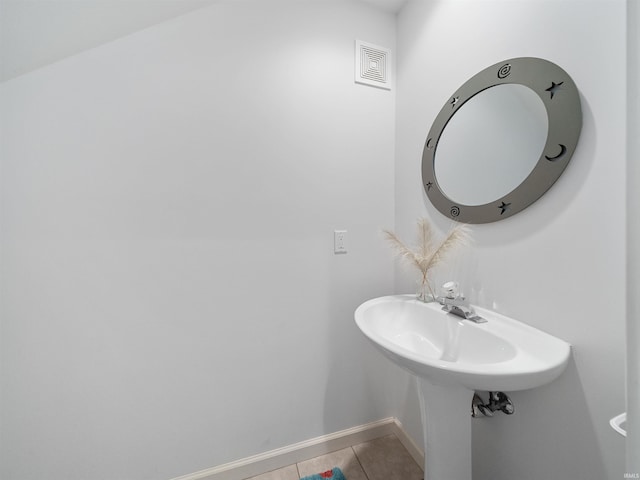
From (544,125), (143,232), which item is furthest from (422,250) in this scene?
(143,232)

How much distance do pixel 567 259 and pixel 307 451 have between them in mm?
1374

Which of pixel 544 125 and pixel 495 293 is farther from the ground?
pixel 544 125

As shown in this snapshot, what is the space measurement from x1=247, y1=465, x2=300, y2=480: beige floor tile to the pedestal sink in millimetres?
641

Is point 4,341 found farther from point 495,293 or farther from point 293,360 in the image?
point 495,293

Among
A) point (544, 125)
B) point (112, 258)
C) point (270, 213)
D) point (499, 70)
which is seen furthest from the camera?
point (270, 213)

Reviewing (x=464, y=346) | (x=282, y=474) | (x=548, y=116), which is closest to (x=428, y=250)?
(x=464, y=346)

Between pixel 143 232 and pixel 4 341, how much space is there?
61cm

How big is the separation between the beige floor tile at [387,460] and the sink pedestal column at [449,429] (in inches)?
16.5

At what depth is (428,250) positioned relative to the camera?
1.02 m

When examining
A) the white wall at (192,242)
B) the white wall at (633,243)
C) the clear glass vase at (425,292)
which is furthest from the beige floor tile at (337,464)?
the white wall at (633,243)

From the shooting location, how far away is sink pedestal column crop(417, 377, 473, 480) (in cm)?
76

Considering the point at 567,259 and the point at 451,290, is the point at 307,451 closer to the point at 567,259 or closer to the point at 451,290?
the point at 451,290

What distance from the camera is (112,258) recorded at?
0.93m

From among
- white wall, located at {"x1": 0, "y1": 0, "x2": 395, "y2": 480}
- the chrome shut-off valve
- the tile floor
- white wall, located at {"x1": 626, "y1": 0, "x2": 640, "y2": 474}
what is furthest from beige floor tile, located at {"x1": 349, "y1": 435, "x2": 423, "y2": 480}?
white wall, located at {"x1": 626, "y1": 0, "x2": 640, "y2": 474}
